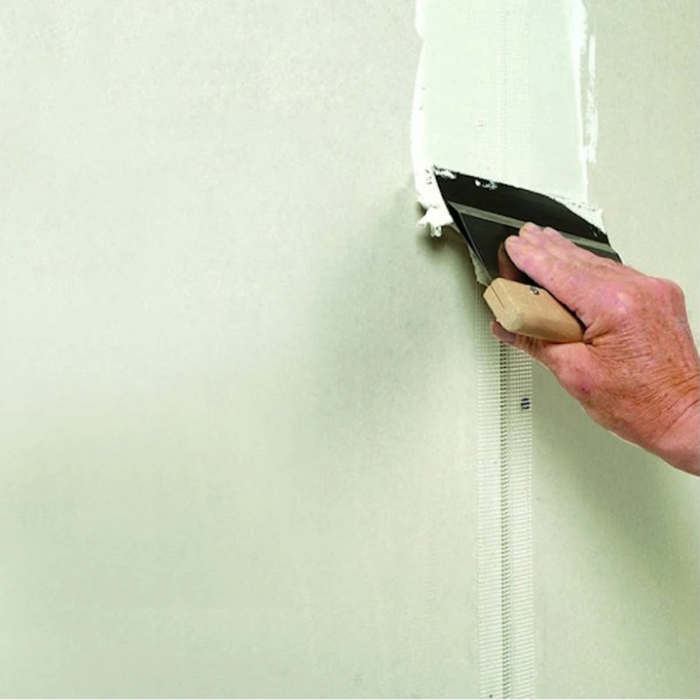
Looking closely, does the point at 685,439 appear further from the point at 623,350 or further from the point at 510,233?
the point at 510,233

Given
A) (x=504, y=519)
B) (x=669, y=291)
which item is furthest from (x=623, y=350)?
(x=504, y=519)

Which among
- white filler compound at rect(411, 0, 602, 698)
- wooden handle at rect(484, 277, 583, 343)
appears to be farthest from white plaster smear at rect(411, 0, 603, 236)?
wooden handle at rect(484, 277, 583, 343)

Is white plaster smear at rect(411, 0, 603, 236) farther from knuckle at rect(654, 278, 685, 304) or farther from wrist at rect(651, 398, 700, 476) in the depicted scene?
wrist at rect(651, 398, 700, 476)

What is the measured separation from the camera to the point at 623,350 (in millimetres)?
825

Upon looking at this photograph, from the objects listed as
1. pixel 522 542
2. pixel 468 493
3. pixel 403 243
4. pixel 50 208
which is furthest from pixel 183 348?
pixel 522 542

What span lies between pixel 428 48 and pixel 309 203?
0.80 ft

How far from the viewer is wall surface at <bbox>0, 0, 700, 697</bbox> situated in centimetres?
70

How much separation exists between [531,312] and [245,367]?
296mm

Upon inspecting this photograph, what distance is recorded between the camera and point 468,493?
36.3 inches

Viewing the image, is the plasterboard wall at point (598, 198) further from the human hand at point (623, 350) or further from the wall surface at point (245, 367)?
the human hand at point (623, 350)

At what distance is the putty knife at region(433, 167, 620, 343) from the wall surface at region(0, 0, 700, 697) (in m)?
0.05

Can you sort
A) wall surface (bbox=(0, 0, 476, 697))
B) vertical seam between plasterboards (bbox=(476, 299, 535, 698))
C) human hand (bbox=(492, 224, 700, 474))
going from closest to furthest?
wall surface (bbox=(0, 0, 476, 697)) < human hand (bbox=(492, 224, 700, 474)) < vertical seam between plasterboards (bbox=(476, 299, 535, 698))

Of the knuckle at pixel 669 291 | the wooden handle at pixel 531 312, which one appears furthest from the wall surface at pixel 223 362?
the knuckle at pixel 669 291

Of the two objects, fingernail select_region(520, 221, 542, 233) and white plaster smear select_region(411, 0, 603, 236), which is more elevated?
white plaster smear select_region(411, 0, 603, 236)
